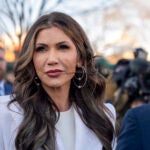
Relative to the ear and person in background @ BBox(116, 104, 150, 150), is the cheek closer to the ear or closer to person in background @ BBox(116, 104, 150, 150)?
the ear

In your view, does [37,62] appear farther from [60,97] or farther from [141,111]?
[141,111]

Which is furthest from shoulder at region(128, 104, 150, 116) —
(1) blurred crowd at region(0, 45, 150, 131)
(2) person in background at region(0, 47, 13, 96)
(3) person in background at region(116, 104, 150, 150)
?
(2) person in background at region(0, 47, 13, 96)

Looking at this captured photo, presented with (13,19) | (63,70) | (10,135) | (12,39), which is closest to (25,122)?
(10,135)

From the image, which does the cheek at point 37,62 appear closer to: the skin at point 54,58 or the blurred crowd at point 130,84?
the skin at point 54,58

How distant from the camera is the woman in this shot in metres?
2.79

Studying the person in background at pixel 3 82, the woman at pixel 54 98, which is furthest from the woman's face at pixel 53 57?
the person in background at pixel 3 82

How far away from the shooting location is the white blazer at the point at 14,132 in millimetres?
2771

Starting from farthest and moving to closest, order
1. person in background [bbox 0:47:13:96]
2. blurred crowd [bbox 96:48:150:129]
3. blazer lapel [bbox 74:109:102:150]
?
person in background [bbox 0:47:13:96] < blurred crowd [bbox 96:48:150:129] < blazer lapel [bbox 74:109:102:150]

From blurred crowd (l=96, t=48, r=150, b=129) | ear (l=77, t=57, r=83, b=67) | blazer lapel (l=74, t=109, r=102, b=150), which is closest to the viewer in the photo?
blazer lapel (l=74, t=109, r=102, b=150)

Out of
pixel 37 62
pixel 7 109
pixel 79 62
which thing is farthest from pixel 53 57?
pixel 7 109

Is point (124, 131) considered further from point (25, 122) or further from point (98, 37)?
point (98, 37)

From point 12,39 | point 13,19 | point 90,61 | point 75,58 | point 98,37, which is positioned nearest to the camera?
point 75,58

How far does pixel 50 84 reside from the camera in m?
2.87

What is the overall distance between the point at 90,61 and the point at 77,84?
19 cm
